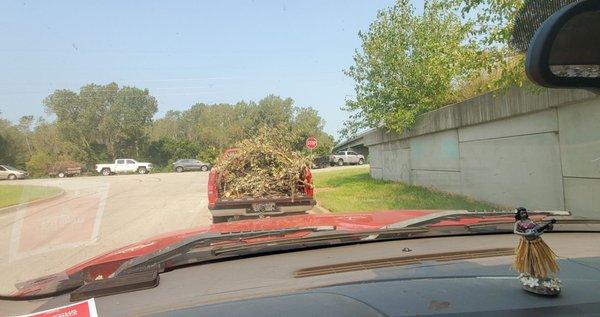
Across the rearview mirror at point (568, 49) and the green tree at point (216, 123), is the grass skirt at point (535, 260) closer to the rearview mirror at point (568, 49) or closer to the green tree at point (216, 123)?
the rearview mirror at point (568, 49)

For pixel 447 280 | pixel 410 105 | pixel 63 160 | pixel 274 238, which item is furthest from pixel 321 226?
pixel 410 105

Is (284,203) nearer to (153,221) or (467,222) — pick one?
(153,221)

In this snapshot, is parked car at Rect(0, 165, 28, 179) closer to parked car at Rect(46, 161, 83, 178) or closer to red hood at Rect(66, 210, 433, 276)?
parked car at Rect(46, 161, 83, 178)

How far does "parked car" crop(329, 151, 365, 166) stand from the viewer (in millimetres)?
55375

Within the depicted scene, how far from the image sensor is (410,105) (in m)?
18.6

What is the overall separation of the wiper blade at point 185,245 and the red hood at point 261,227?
0.15m

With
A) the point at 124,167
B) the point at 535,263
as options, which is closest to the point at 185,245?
the point at 535,263

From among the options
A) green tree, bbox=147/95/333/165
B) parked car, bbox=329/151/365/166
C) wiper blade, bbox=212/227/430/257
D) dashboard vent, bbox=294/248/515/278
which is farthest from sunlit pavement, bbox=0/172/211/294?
parked car, bbox=329/151/365/166

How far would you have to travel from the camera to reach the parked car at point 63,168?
1161 cm

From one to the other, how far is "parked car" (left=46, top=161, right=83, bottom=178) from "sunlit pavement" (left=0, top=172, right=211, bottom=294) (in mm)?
279

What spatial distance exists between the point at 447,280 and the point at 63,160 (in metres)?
12.7

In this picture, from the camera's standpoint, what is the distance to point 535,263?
1.60 m

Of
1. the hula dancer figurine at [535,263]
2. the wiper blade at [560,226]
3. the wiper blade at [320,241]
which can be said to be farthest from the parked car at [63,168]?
the hula dancer figurine at [535,263]

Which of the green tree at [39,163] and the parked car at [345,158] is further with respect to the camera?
the parked car at [345,158]
